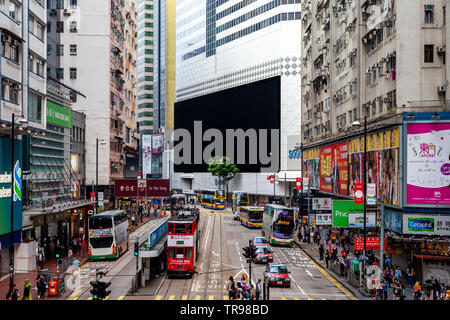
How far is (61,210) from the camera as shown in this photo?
41750mm

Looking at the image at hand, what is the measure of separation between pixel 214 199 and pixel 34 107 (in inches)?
2651

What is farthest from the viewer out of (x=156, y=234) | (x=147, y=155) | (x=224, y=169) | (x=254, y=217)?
(x=147, y=155)

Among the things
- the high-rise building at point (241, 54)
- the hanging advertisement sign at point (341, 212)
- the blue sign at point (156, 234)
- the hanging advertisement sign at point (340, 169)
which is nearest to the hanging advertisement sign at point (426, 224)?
the hanging advertisement sign at point (341, 212)

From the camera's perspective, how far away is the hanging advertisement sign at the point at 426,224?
115 feet

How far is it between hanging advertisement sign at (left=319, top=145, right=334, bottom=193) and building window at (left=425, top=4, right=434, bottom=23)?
74.8ft

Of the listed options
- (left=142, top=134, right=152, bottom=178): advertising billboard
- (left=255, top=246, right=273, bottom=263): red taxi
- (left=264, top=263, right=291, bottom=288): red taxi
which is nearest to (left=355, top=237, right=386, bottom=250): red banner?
(left=264, top=263, right=291, bottom=288): red taxi

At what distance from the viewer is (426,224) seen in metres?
35.5

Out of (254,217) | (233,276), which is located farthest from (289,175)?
(233,276)

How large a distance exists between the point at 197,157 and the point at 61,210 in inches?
3786

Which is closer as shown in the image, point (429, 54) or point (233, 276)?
point (233, 276)

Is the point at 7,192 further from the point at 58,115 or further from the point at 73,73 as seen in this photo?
the point at 73,73

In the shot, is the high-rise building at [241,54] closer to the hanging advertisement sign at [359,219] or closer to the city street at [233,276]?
the city street at [233,276]

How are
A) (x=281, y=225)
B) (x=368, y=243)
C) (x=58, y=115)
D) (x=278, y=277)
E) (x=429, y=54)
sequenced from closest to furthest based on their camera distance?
(x=278, y=277)
(x=368, y=243)
(x=429, y=54)
(x=58, y=115)
(x=281, y=225)

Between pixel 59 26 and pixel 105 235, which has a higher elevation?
pixel 59 26
